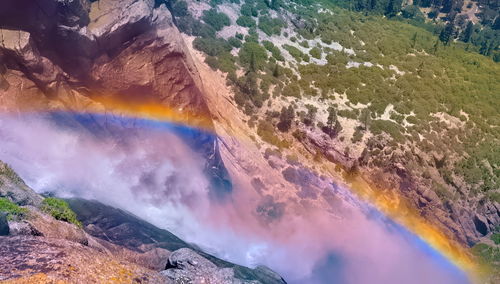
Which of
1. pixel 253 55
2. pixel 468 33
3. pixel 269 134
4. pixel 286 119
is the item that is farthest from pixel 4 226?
pixel 468 33

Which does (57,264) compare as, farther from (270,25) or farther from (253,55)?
(270,25)

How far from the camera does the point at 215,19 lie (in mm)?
37594

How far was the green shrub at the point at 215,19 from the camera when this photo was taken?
37.0 meters

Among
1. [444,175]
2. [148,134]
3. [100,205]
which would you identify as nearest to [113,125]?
[148,134]

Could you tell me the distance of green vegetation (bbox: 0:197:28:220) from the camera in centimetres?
1404

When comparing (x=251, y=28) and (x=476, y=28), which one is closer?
(x=251, y=28)

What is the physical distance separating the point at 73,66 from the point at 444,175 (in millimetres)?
28026

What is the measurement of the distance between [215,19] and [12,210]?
1072 inches

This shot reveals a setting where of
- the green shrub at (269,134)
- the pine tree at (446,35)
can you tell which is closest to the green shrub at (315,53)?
the green shrub at (269,134)

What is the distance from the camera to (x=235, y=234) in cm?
2991

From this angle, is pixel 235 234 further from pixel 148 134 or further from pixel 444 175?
pixel 444 175

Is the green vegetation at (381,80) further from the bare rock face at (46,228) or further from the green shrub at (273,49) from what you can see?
the bare rock face at (46,228)

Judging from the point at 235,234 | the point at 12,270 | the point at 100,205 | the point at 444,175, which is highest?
the point at 444,175

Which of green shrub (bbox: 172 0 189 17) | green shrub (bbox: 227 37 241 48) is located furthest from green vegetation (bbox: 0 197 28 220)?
green shrub (bbox: 227 37 241 48)
